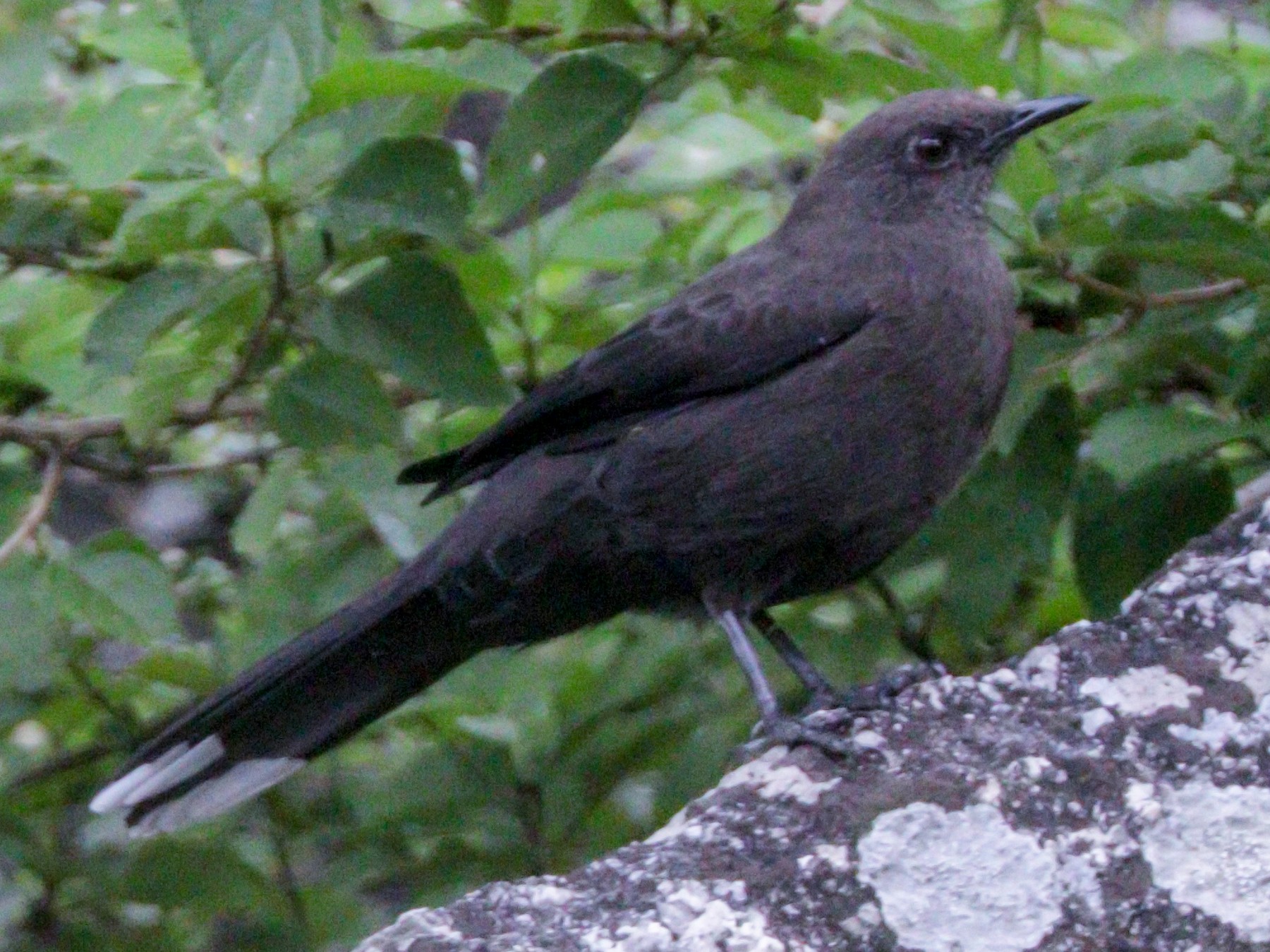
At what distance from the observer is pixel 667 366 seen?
3.77 metres

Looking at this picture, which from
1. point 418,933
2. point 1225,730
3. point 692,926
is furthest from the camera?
point 1225,730

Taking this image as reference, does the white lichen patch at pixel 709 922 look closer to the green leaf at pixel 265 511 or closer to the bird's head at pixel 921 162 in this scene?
the green leaf at pixel 265 511

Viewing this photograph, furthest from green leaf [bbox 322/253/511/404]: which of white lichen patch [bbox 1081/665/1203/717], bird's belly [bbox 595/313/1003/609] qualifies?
white lichen patch [bbox 1081/665/1203/717]

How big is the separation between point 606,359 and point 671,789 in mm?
896

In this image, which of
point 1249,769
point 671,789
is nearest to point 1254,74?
point 671,789

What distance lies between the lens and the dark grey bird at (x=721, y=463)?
3.56 metres

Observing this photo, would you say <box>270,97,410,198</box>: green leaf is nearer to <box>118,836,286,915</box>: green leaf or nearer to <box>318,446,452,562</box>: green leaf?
<box>318,446,452,562</box>: green leaf

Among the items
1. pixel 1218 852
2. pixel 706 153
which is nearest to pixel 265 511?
pixel 706 153

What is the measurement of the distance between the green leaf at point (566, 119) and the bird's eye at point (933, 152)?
842mm

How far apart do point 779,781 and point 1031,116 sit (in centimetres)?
191

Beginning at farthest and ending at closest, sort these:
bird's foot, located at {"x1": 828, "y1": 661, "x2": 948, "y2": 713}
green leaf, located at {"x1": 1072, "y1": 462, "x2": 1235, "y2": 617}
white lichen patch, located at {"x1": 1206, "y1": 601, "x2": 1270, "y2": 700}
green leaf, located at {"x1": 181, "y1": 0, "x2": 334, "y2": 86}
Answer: green leaf, located at {"x1": 1072, "y1": 462, "x2": 1235, "y2": 617} → bird's foot, located at {"x1": 828, "y1": 661, "x2": 948, "y2": 713} → green leaf, located at {"x1": 181, "y1": 0, "x2": 334, "y2": 86} → white lichen patch, located at {"x1": 1206, "y1": 601, "x2": 1270, "y2": 700}

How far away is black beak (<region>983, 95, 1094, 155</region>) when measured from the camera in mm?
3748

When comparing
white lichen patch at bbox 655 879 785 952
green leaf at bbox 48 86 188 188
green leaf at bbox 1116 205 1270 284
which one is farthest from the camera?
green leaf at bbox 48 86 188 188

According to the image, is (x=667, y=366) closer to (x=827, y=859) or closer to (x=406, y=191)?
(x=406, y=191)
